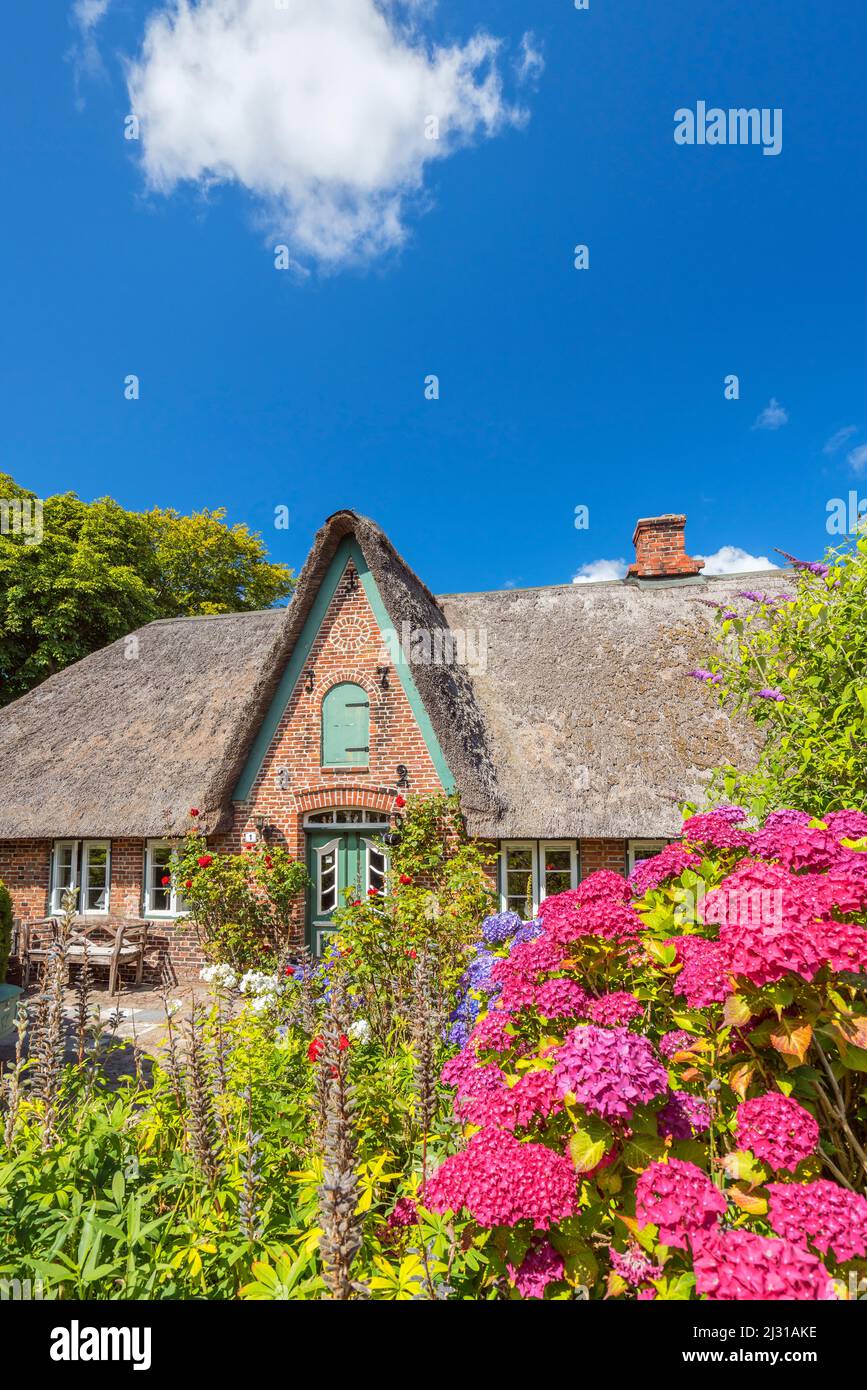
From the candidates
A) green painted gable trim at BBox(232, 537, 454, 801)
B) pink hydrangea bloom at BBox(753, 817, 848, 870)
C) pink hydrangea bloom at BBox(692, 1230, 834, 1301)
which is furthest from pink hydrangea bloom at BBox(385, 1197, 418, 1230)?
green painted gable trim at BBox(232, 537, 454, 801)

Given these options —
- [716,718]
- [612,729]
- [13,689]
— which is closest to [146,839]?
[612,729]

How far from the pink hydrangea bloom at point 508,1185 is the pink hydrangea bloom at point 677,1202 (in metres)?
0.21

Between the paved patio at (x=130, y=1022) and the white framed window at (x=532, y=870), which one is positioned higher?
the white framed window at (x=532, y=870)

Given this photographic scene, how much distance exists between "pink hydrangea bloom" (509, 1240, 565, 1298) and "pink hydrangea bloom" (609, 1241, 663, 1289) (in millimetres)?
156

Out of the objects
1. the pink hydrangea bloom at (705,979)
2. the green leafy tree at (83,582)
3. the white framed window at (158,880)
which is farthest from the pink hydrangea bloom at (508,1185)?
the green leafy tree at (83,582)

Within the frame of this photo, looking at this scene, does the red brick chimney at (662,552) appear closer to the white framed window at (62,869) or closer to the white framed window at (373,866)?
the white framed window at (373,866)

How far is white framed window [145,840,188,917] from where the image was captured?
11.0m

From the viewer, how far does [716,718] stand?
999cm

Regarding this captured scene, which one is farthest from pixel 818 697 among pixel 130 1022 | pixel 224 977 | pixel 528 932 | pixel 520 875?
pixel 130 1022

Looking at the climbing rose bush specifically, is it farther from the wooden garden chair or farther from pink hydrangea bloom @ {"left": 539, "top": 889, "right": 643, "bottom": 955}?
the wooden garden chair

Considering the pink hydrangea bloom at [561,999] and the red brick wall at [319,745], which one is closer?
the pink hydrangea bloom at [561,999]

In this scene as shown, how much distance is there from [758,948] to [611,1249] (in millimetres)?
872

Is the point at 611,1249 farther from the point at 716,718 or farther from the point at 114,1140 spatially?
the point at 716,718

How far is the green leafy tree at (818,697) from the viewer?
437 centimetres
